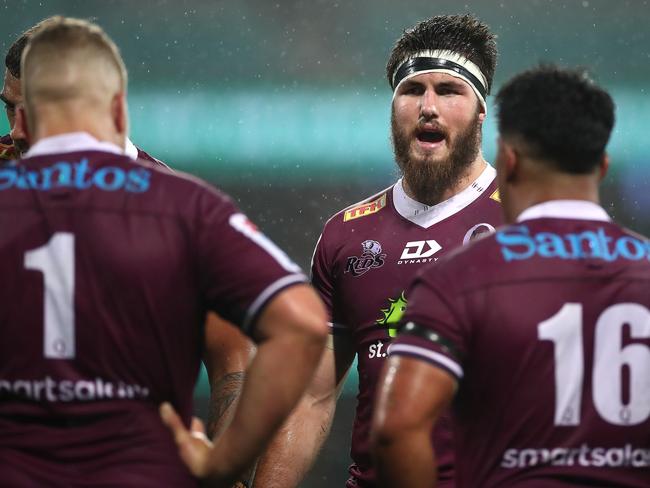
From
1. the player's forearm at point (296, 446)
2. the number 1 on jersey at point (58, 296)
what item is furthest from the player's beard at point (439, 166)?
the number 1 on jersey at point (58, 296)

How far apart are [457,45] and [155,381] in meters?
2.35

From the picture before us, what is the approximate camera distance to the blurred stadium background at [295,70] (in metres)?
7.02

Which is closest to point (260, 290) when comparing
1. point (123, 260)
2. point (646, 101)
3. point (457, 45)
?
point (123, 260)

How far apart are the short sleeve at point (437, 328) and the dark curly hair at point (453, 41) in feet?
6.68

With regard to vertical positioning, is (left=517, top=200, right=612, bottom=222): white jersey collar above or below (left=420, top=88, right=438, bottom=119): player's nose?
below

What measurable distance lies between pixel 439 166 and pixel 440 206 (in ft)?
0.49

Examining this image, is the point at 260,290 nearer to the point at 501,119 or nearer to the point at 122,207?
the point at 122,207

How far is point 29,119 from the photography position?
2529mm

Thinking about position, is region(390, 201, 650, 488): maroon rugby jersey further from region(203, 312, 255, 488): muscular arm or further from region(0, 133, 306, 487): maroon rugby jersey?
region(203, 312, 255, 488): muscular arm

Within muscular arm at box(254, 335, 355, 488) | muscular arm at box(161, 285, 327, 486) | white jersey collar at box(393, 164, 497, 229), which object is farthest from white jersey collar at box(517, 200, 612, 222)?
muscular arm at box(254, 335, 355, 488)

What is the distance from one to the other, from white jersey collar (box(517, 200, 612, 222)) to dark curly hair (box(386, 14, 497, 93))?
1.86 m

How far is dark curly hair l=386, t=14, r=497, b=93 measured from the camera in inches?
169

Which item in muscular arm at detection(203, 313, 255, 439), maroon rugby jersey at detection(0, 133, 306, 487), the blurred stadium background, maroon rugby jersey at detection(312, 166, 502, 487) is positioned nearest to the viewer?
maroon rugby jersey at detection(0, 133, 306, 487)

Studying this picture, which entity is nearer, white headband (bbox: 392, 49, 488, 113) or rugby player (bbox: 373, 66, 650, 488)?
rugby player (bbox: 373, 66, 650, 488)
